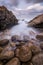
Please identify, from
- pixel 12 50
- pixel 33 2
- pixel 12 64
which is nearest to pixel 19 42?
pixel 12 50

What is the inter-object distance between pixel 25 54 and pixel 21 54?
3 cm

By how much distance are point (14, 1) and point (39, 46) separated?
7.89 ft

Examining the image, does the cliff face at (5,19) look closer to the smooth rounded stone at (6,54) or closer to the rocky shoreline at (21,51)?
the rocky shoreline at (21,51)

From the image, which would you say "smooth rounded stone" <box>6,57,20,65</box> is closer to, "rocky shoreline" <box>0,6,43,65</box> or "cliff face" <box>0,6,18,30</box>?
"rocky shoreline" <box>0,6,43,65</box>

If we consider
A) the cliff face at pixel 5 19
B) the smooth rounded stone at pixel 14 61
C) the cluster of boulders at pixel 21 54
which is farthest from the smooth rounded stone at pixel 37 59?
the cliff face at pixel 5 19

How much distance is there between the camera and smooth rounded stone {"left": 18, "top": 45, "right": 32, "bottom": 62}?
1.10m

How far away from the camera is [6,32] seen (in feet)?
5.27

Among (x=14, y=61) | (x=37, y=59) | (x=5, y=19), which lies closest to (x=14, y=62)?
(x=14, y=61)

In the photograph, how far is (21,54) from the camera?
1129mm

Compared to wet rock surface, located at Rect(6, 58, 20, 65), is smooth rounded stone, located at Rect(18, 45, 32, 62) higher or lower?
higher

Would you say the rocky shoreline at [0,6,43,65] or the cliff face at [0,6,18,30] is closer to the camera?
the rocky shoreline at [0,6,43,65]

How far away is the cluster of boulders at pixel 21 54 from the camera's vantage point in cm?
110

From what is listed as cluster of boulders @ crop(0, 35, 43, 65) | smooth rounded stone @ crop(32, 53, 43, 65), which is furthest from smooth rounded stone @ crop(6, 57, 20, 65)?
smooth rounded stone @ crop(32, 53, 43, 65)

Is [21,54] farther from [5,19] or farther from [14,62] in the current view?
[5,19]
